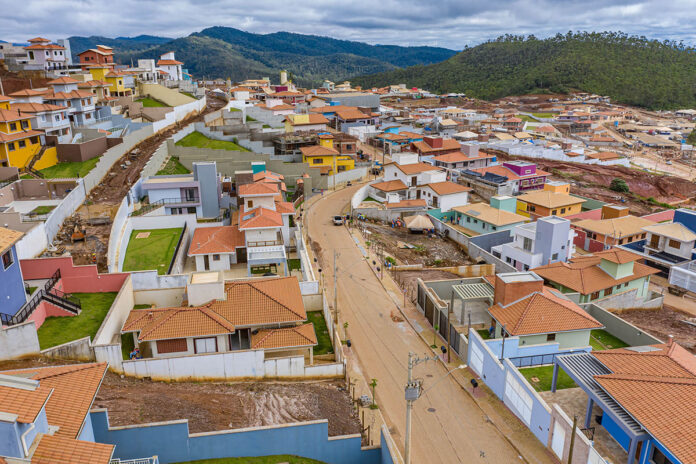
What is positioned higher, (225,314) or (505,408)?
(225,314)

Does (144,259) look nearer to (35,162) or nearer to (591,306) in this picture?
(35,162)

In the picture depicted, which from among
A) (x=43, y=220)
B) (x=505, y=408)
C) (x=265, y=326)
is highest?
(x=43, y=220)

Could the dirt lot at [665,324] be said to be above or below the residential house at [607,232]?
below

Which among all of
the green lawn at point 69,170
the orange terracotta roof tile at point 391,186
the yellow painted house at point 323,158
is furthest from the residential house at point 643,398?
the yellow painted house at point 323,158

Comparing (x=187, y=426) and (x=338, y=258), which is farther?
(x=338, y=258)

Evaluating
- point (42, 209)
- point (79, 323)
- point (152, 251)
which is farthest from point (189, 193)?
point (79, 323)

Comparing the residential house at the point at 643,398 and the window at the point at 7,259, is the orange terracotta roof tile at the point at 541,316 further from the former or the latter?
the window at the point at 7,259

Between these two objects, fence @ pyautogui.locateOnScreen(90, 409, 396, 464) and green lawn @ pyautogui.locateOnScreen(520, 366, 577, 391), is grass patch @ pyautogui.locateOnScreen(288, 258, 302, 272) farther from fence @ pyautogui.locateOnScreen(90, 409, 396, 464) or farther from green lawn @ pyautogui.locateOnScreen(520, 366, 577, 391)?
fence @ pyautogui.locateOnScreen(90, 409, 396, 464)

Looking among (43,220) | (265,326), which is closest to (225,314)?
(265,326)
